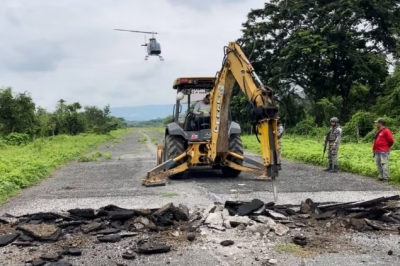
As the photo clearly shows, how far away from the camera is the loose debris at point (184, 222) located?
662cm

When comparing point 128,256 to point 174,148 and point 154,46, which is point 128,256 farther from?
point 154,46

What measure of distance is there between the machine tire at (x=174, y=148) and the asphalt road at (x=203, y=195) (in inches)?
23.7

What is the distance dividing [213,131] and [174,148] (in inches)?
54.3

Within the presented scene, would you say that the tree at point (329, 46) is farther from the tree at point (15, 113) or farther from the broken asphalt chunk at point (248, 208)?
the broken asphalt chunk at point (248, 208)

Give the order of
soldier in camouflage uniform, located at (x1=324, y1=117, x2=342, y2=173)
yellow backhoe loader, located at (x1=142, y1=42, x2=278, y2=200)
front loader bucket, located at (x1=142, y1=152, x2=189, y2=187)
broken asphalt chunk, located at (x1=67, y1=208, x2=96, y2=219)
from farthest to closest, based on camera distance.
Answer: soldier in camouflage uniform, located at (x1=324, y1=117, x2=342, y2=173), front loader bucket, located at (x1=142, y1=152, x2=189, y2=187), yellow backhoe loader, located at (x1=142, y1=42, x2=278, y2=200), broken asphalt chunk, located at (x1=67, y1=208, x2=96, y2=219)

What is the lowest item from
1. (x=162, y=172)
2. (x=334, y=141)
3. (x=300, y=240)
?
(x=300, y=240)

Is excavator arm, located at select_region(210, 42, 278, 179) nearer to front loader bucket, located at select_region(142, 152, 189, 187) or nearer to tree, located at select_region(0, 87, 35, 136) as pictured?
front loader bucket, located at select_region(142, 152, 189, 187)

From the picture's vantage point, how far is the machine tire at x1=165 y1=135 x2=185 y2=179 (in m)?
12.8

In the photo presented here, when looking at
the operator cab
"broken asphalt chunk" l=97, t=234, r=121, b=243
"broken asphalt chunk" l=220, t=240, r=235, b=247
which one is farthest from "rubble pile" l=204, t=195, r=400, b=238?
the operator cab

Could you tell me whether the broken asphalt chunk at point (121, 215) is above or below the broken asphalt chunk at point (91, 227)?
above

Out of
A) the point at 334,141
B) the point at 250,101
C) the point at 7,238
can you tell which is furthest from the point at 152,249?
the point at 334,141

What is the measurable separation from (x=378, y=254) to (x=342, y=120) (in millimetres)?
28111

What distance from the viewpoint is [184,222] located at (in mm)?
7406

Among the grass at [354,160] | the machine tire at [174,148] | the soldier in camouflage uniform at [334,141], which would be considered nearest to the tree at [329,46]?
the grass at [354,160]
